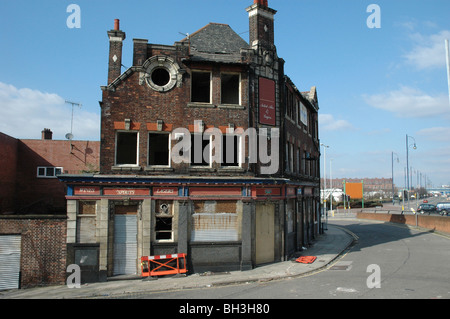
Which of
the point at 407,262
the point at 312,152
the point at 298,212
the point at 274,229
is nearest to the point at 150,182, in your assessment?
the point at 274,229

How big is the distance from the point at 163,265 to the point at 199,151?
554 centimetres

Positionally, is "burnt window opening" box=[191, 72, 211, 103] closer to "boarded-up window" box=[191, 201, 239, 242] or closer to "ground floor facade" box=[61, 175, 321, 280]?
"ground floor facade" box=[61, 175, 321, 280]

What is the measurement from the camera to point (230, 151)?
1747 centimetres

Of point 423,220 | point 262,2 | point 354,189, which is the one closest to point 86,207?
point 262,2

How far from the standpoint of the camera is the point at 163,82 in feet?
56.8

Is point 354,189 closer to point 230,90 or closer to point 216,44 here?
point 230,90

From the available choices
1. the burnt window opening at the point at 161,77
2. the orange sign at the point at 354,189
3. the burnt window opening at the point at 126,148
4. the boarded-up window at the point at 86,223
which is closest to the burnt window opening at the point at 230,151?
the burnt window opening at the point at 161,77

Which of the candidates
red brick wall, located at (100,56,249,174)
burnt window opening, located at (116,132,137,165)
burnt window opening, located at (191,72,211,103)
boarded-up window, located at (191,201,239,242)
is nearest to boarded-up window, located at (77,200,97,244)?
red brick wall, located at (100,56,249,174)

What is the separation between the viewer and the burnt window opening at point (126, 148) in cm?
1645

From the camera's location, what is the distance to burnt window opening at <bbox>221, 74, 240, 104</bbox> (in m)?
18.3

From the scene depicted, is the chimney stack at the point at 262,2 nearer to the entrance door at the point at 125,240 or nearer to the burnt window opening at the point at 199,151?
the burnt window opening at the point at 199,151

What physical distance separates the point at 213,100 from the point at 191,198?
197 inches
